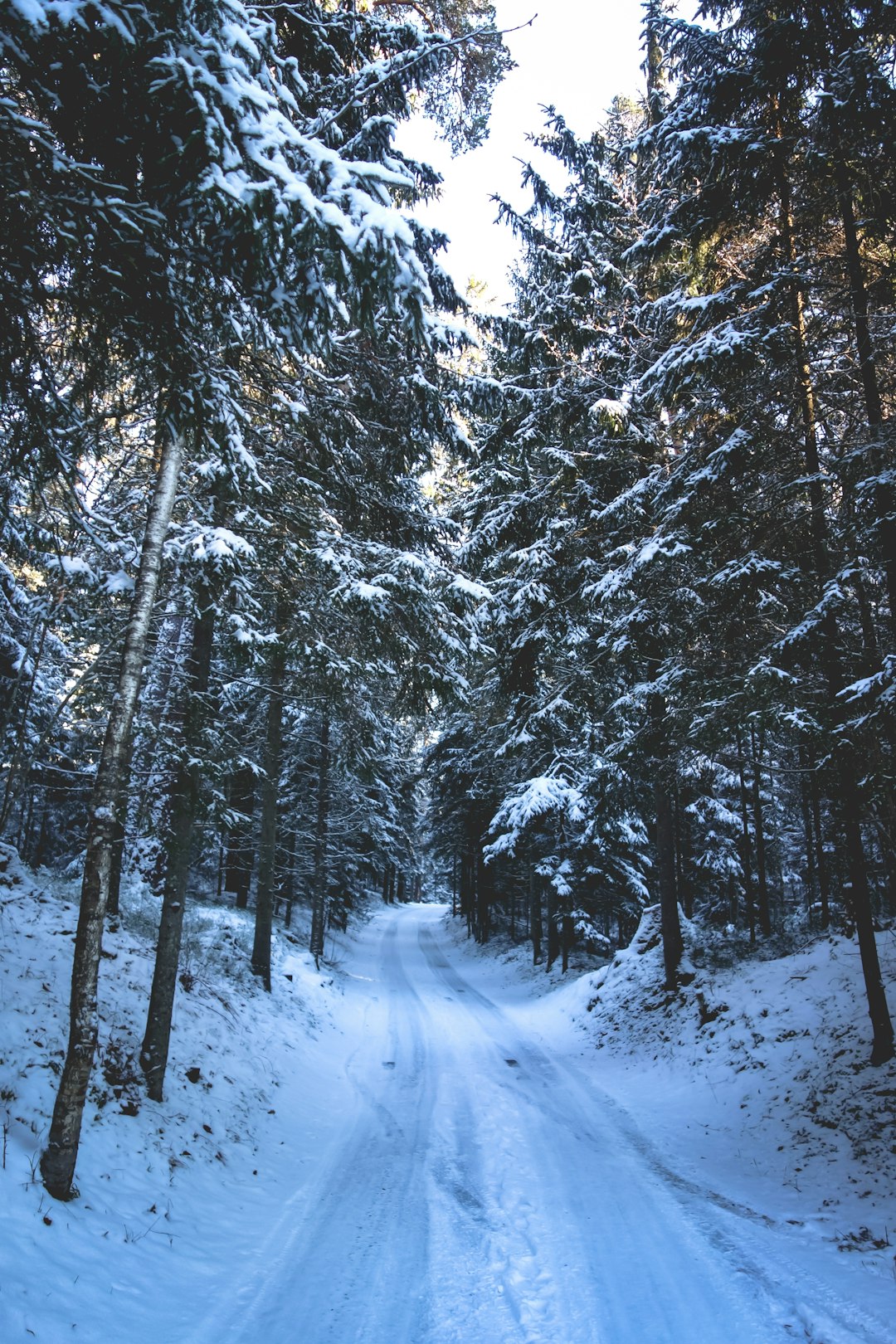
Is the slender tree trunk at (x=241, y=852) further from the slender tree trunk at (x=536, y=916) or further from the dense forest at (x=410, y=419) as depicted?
the slender tree trunk at (x=536, y=916)

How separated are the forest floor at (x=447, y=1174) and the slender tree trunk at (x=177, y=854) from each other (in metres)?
0.30

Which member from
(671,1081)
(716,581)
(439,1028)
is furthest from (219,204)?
(439,1028)

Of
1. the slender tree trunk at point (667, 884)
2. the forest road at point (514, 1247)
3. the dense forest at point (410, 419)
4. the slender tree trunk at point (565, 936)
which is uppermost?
the dense forest at point (410, 419)

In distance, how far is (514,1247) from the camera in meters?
5.26

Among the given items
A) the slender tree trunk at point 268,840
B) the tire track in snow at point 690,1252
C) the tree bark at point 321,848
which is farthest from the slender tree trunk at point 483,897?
the tire track in snow at point 690,1252

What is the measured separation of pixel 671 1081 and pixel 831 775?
555 cm

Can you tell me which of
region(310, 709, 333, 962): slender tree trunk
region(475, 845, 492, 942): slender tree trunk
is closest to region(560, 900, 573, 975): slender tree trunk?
region(310, 709, 333, 962): slender tree trunk

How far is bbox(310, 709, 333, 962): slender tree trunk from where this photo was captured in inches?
716

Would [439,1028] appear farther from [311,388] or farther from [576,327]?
[576,327]

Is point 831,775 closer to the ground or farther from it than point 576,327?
closer to the ground

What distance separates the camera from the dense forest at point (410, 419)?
4.08 m

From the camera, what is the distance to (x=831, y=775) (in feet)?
26.5

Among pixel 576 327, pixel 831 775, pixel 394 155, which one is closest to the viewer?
pixel 394 155

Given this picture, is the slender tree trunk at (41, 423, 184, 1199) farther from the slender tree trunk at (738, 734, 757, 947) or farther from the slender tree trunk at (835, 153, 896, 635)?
the slender tree trunk at (738, 734, 757, 947)
